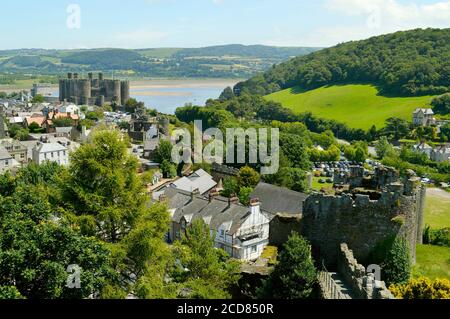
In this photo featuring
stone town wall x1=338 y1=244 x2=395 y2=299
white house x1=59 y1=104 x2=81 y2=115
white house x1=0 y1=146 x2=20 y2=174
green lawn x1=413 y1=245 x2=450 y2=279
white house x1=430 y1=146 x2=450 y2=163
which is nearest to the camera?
stone town wall x1=338 y1=244 x2=395 y2=299

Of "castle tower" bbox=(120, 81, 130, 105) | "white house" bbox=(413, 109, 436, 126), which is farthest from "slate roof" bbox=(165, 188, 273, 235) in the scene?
"castle tower" bbox=(120, 81, 130, 105)

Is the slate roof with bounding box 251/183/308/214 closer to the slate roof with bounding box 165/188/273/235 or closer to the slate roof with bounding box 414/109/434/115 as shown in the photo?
the slate roof with bounding box 165/188/273/235

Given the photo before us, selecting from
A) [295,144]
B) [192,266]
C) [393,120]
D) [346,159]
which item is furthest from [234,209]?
[393,120]

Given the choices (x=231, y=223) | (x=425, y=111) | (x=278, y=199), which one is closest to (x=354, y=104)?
(x=425, y=111)

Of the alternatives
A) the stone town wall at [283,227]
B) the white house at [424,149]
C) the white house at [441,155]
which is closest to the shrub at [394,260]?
the stone town wall at [283,227]

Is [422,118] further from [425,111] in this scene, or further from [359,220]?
[359,220]

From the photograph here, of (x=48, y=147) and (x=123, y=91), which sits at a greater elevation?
(x=123, y=91)
